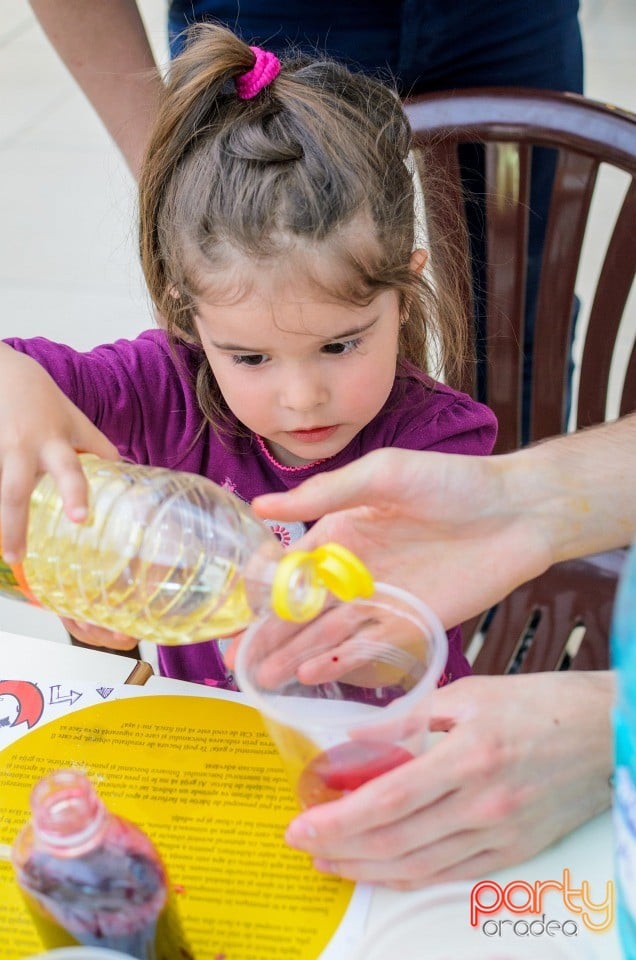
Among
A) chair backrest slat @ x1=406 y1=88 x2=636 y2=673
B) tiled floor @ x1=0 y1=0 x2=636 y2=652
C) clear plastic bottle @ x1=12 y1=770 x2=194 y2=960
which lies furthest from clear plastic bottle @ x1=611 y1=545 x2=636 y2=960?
tiled floor @ x1=0 y1=0 x2=636 y2=652

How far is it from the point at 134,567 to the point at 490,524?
0.34 m

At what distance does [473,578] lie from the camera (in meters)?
0.95

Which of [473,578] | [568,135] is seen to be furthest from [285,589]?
[568,135]

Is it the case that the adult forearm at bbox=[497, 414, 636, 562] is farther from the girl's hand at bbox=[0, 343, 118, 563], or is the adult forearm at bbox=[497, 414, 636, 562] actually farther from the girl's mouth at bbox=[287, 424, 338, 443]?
the girl's hand at bbox=[0, 343, 118, 563]

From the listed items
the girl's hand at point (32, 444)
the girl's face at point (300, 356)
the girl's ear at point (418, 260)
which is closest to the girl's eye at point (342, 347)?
the girl's face at point (300, 356)

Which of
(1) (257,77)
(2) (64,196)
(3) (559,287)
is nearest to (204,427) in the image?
(1) (257,77)

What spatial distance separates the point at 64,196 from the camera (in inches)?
135

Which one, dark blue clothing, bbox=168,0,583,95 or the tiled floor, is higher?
dark blue clothing, bbox=168,0,583,95

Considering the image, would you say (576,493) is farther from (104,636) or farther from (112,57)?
(112,57)

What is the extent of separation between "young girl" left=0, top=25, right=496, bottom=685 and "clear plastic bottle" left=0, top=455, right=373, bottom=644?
0.29 ft

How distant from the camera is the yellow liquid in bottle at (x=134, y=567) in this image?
2.63ft

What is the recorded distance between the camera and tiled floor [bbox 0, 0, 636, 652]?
2.88 meters

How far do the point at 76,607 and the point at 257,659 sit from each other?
8.0 inches

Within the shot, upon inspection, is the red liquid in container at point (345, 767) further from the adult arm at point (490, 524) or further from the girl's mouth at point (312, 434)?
the girl's mouth at point (312, 434)
